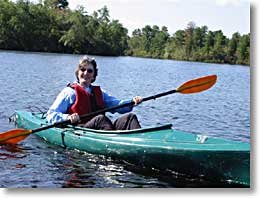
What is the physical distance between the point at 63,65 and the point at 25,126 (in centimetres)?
94

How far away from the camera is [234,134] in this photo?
16.8 ft

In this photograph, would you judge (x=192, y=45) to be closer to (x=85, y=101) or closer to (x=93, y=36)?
(x=93, y=36)

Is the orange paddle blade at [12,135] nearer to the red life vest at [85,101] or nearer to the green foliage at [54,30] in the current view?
the red life vest at [85,101]

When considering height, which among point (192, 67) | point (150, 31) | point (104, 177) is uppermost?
point (150, 31)

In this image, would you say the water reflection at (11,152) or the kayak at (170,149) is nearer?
the kayak at (170,149)

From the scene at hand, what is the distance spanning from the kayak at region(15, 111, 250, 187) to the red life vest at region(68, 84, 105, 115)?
0.53ft

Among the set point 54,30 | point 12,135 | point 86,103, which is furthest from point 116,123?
point 54,30

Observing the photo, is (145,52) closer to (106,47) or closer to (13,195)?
(106,47)

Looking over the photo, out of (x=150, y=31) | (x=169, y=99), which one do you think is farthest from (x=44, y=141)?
(x=169, y=99)

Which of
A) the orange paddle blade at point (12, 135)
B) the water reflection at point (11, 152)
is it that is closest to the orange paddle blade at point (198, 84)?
the orange paddle blade at point (12, 135)

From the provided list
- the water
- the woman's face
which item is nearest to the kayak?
the water

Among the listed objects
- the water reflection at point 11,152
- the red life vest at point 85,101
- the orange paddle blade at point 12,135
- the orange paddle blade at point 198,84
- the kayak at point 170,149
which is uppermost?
the orange paddle blade at point 198,84

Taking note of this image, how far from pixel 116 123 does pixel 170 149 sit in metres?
0.71

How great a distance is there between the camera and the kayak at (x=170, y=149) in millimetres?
3361
